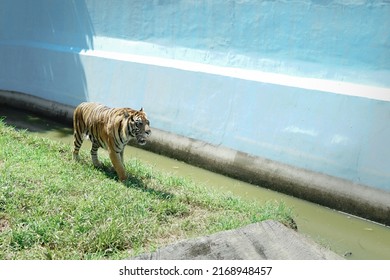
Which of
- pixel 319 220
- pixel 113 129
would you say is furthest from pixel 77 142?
pixel 319 220

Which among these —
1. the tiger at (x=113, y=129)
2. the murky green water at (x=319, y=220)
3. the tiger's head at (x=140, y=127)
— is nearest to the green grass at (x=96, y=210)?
the tiger at (x=113, y=129)

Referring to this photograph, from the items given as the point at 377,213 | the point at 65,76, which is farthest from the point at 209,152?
the point at 65,76

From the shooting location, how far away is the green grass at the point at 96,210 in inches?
181

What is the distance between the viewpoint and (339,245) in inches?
244

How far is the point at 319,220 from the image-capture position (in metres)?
6.87

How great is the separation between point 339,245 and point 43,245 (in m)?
3.32

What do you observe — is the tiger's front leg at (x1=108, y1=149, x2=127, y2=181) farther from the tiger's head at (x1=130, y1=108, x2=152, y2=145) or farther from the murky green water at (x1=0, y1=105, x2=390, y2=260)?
the murky green water at (x1=0, y1=105, x2=390, y2=260)

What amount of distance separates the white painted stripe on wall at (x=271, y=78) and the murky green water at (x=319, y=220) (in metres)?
1.50

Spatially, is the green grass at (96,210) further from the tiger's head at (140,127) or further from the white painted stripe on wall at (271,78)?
the white painted stripe on wall at (271,78)

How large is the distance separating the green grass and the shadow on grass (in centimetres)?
1

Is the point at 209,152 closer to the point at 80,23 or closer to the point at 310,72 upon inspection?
the point at 310,72

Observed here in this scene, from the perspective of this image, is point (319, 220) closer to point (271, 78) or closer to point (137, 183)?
point (271, 78)

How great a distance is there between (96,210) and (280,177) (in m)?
3.16

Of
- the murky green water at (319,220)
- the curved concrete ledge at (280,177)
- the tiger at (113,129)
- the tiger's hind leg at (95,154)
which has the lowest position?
the murky green water at (319,220)
